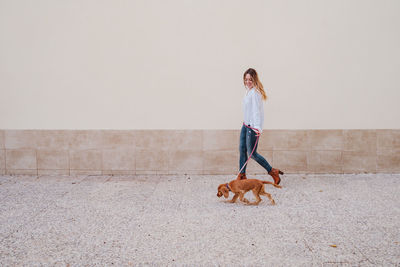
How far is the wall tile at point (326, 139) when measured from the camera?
653 centimetres

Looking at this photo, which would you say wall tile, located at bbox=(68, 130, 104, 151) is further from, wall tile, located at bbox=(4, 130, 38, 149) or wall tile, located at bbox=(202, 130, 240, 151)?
wall tile, located at bbox=(202, 130, 240, 151)

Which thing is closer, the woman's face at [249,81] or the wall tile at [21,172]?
the woman's face at [249,81]

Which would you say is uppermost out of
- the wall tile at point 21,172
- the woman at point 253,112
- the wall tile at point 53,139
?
the woman at point 253,112

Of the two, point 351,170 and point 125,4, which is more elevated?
point 125,4

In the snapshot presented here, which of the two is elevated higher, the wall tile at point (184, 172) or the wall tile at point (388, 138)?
the wall tile at point (388, 138)

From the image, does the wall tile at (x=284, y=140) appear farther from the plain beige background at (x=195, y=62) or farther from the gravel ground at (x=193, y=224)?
the gravel ground at (x=193, y=224)

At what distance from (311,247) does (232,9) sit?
4.54 m

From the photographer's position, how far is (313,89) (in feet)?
21.2

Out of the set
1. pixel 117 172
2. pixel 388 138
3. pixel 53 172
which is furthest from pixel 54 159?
pixel 388 138

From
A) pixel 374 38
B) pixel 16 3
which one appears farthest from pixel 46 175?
pixel 374 38

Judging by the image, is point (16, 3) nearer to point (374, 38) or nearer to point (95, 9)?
point (95, 9)

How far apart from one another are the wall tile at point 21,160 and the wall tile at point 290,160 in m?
4.73

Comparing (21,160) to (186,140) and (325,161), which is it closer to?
(186,140)

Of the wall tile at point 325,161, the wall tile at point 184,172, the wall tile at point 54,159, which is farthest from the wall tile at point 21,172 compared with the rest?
the wall tile at point 325,161
